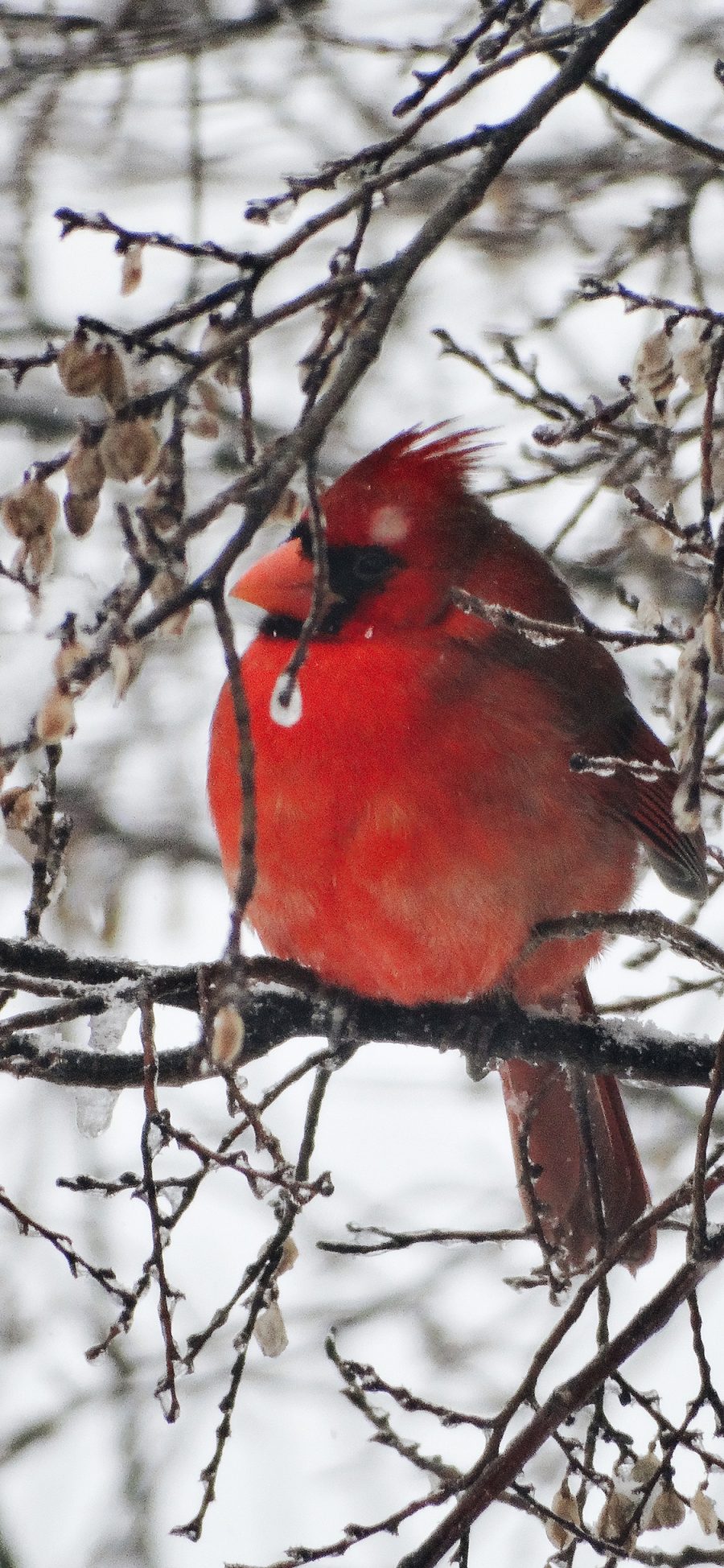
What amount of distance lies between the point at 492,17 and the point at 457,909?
1.26 meters

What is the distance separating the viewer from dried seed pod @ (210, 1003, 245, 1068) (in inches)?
57.1

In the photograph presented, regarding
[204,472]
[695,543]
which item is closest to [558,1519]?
[695,543]

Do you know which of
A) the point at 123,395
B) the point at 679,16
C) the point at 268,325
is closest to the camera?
the point at 268,325

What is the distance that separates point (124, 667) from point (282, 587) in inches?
53.8

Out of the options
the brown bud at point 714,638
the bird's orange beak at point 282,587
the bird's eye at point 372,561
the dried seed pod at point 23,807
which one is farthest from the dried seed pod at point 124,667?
the bird's eye at point 372,561

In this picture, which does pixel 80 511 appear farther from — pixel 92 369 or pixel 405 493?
pixel 405 493

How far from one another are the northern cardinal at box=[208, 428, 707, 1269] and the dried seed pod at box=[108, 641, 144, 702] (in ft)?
3.50

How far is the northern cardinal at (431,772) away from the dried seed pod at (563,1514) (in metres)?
0.38

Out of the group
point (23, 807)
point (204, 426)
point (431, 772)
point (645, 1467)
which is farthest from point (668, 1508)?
point (204, 426)

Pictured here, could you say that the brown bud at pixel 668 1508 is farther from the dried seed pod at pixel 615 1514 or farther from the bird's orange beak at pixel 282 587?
the bird's orange beak at pixel 282 587

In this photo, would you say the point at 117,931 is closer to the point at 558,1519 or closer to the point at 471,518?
the point at 471,518

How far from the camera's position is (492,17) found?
189 cm

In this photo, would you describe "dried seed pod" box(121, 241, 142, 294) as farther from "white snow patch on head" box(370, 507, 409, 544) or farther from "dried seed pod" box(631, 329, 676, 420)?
"white snow patch on head" box(370, 507, 409, 544)

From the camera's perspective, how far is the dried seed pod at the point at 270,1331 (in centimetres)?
234
